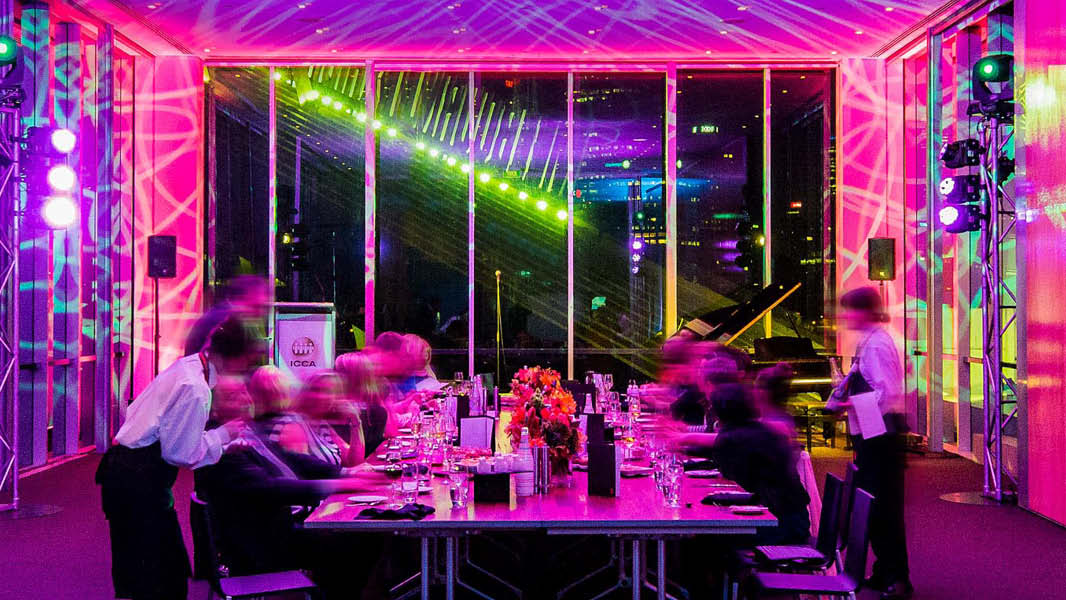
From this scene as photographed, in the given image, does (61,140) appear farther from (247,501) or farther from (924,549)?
(924,549)

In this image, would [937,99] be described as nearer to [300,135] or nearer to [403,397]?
[403,397]

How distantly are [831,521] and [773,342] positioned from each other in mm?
6314

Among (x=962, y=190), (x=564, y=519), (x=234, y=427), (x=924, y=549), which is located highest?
(x=962, y=190)

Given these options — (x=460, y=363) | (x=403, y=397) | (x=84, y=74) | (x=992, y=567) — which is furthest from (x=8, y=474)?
(x=992, y=567)

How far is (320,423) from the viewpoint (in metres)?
5.44

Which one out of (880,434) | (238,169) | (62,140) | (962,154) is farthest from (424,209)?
(880,434)

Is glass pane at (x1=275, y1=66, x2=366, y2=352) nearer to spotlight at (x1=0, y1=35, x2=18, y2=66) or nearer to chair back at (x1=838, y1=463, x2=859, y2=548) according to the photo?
spotlight at (x1=0, y1=35, x2=18, y2=66)

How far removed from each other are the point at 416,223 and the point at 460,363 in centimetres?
178

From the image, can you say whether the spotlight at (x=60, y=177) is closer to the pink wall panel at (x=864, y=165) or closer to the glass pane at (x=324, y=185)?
the glass pane at (x=324, y=185)

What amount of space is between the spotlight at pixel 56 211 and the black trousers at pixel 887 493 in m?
5.92

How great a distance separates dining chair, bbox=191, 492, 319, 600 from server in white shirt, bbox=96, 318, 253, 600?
17 centimetres

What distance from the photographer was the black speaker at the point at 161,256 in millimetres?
10789

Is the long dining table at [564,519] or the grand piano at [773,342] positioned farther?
the grand piano at [773,342]

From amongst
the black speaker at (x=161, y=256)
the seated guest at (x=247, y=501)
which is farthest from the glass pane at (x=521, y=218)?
the seated guest at (x=247, y=501)
